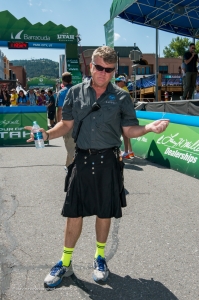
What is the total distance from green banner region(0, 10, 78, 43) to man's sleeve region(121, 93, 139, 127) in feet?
55.5

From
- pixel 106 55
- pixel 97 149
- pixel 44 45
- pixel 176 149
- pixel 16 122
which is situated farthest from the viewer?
pixel 44 45

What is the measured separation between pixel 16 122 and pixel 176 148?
6240mm

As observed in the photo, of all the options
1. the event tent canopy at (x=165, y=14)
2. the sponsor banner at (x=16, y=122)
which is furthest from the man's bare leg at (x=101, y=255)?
the event tent canopy at (x=165, y=14)

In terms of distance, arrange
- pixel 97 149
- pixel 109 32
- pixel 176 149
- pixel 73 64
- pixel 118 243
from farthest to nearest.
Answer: pixel 73 64
pixel 109 32
pixel 176 149
pixel 118 243
pixel 97 149

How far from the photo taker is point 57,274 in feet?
10.2

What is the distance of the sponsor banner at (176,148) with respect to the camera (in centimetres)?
719

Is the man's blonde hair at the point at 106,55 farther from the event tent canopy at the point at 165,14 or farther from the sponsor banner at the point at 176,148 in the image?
the event tent canopy at the point at 165,14

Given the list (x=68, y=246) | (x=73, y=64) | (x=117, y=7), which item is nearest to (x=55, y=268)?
(x=68, y=246)

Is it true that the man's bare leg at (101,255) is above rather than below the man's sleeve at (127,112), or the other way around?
below

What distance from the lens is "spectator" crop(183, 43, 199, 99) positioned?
1168cm

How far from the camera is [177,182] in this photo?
22.0ft

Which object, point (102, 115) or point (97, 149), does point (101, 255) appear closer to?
point (97, 149)

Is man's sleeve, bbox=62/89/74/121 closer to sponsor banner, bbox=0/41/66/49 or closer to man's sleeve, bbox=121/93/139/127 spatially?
man's sleeve, bbox=121/93/139/127

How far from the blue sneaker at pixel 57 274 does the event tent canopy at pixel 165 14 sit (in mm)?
12343
